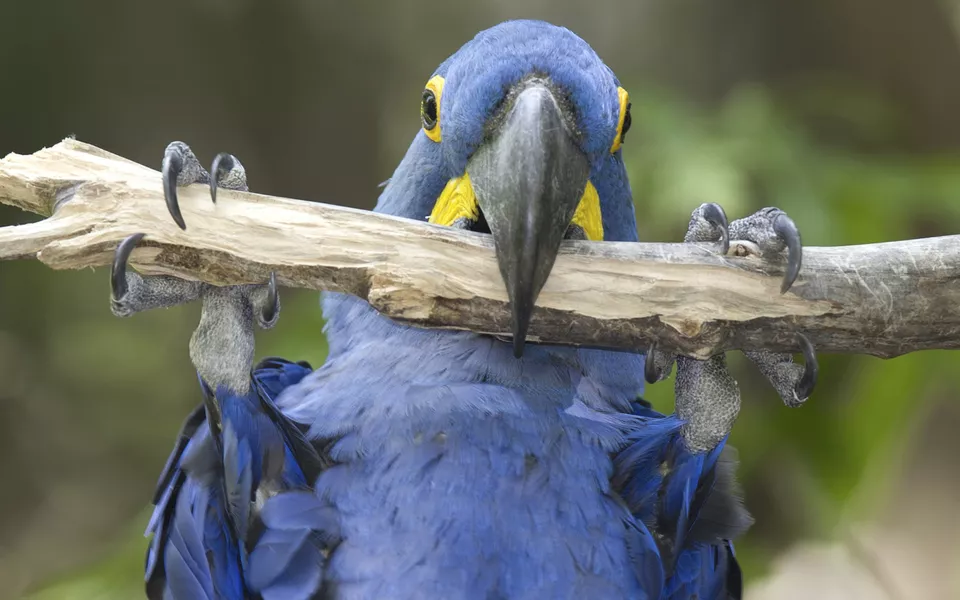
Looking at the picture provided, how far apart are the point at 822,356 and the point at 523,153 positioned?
199cm

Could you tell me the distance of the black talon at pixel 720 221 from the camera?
1.59 meters

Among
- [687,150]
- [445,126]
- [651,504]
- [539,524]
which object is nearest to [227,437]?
[539,524]

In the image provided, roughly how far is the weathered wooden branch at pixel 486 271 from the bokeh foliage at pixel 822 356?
1.28 m

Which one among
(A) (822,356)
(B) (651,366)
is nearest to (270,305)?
(B) (651,366)

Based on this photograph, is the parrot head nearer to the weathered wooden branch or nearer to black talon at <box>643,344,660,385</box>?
the weathered wooden branch

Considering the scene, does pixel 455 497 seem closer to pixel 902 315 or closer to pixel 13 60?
pixel 902 315

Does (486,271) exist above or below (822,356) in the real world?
below

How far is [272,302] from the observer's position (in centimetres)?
164

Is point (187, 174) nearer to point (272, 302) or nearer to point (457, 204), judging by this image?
point (272, 302)

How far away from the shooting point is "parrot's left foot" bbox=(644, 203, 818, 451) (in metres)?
1.57

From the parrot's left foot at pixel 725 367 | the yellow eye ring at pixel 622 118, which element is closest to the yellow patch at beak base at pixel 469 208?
the yellow eye ring at pixel 622 118

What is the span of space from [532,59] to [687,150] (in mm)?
1426

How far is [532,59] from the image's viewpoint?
5.67 feet

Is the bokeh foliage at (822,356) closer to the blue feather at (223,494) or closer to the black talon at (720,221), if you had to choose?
the blue feather at (223,494)
